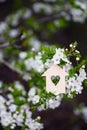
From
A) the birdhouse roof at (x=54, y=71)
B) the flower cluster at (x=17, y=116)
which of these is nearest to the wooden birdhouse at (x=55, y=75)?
the birdhouse roof at (x=54, y=71)

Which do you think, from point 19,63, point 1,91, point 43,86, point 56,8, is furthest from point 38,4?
point 43,86

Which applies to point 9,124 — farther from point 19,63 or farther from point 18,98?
point 19,63

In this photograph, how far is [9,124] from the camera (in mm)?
2717

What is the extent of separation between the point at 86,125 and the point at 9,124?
1.71 metres

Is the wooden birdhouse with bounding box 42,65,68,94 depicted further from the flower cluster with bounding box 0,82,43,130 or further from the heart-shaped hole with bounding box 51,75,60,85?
the flower cluster with bounding box 0,82,43,130

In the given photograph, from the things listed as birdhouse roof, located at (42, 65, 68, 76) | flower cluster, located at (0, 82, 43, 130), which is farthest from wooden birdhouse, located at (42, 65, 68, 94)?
flower cluster, located at (0, 82, 43, 130)

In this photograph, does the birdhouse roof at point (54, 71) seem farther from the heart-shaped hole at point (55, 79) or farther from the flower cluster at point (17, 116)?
the flower cluster at point (17, 116)

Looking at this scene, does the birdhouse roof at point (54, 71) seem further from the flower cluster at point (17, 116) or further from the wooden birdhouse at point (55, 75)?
the flower cluster at point (17, 116)

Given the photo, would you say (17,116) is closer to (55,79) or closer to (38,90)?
(38,90)

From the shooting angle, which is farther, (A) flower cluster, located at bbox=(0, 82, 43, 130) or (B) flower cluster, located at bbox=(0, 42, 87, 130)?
(A) flower cluster, located at bbox=(0, 82, 43, 130)

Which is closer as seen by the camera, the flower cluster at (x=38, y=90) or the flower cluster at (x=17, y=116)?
the flower cluster at (x=38, y=90)

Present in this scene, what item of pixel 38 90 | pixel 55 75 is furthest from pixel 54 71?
pixel 38 90

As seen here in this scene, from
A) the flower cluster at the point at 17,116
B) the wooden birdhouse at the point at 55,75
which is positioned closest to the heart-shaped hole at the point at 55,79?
the wooden birdhouse at the point at 55,75

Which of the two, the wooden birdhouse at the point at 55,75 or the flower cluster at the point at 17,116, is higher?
the flower cluster at the point at 17,116
